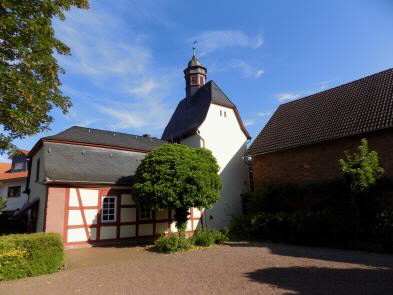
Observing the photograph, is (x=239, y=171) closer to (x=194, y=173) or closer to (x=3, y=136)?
(x=194, y=173)

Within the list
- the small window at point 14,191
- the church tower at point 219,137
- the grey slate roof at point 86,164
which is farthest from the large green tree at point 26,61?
the small window at point 14,191

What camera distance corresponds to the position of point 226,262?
9.11 meters

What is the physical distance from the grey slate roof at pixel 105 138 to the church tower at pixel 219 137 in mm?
2673

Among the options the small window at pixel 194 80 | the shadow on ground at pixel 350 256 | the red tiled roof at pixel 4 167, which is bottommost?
the shadow on ground at pixel 350 256

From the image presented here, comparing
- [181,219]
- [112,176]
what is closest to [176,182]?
[181,219]

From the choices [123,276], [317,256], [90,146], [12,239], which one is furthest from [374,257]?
[90,146]

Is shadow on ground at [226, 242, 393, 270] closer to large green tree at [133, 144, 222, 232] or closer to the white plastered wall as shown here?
large green tree at [133, 144, 222, 232]

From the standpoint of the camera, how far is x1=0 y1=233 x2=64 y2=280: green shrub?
7.95 m

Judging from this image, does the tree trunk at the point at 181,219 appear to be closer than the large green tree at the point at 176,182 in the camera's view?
No

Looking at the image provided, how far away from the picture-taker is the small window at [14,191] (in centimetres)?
2792

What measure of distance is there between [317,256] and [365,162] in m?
4.54

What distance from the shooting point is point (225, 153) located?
66.6ft

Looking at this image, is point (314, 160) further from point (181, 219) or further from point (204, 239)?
point (181, 219)

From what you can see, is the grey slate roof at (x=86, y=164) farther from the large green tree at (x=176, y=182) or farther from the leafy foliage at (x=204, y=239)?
the leafy foliage at (x=204, y=239)
